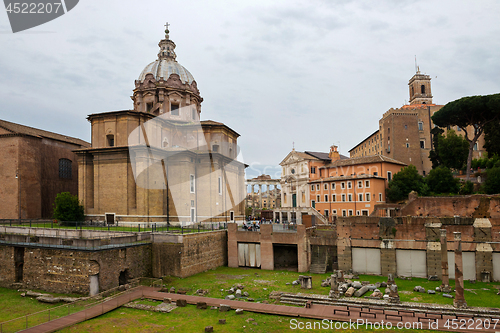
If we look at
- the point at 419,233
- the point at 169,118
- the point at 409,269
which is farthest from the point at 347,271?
the point at 169,118

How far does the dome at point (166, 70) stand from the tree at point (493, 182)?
3479 cm

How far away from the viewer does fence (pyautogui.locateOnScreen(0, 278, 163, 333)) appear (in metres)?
14.1

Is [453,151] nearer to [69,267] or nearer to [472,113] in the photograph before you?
[472,113]

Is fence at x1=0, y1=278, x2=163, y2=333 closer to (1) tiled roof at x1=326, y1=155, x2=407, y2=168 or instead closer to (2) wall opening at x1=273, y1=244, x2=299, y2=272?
(2) wall opening at x1=273, y1=244, x2=299, y2=272

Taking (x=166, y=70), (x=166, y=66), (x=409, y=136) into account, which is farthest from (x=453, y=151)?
(x=166, y=66)

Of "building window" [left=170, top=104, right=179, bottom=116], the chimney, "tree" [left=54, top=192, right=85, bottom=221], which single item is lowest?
"tree" [left=54, top=192, right=85, bottom=221]

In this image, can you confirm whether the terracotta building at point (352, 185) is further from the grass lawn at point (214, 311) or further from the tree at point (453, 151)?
the grass lawn at point (214, 311)

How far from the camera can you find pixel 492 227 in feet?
74.9

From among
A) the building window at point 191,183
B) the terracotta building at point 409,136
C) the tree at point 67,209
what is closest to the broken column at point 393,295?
the building window at point 191,183

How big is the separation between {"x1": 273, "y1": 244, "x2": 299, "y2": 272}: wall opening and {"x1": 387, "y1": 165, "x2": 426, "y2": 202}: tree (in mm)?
19193

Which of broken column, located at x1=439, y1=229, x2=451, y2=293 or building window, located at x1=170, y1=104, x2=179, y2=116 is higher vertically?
building window, located at x1=170, y1=104, x2=179, y2=116

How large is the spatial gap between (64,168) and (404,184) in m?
41.2

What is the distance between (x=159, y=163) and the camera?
32594mm

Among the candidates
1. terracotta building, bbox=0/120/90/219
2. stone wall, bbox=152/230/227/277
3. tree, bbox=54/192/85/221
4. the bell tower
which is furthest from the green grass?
the bell tower
